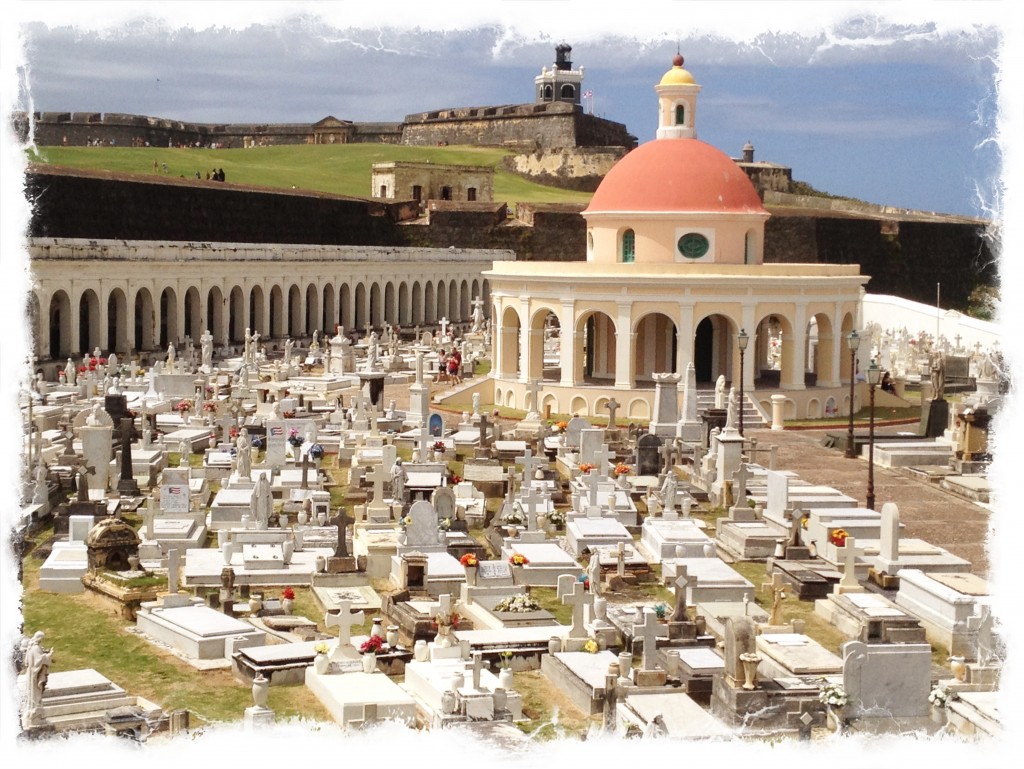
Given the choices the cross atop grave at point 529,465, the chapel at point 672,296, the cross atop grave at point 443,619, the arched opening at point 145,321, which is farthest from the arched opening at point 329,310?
the cross atop grave at point 443,619

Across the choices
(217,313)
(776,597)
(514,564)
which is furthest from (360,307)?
(776,597)

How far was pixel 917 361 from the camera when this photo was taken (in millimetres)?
41375

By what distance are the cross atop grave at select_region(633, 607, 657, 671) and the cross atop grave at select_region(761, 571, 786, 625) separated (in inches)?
64.7

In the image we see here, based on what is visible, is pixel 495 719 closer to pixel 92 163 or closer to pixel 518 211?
pixel 518 211

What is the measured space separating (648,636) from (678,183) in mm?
21412

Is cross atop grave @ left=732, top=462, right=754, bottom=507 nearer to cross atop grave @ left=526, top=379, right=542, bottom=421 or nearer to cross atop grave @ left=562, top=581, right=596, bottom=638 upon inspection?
cross atop grave @ left=562, top=581, right=596, bottom=638

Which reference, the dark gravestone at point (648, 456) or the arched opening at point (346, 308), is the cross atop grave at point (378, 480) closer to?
the dark gravestone at point (648, 456)

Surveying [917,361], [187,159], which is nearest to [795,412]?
[917,361]

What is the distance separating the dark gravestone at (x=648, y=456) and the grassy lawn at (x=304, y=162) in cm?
4992

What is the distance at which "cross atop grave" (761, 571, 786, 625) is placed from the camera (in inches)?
579

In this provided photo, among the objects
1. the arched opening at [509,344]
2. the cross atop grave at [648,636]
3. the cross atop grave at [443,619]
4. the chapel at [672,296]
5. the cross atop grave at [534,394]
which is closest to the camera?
the cross atop grave at [648,636]

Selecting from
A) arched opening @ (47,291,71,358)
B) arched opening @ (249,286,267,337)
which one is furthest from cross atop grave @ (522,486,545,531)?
arched opening @ (249,286,267,337)

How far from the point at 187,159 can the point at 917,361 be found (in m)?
53.0

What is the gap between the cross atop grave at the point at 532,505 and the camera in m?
18.9
